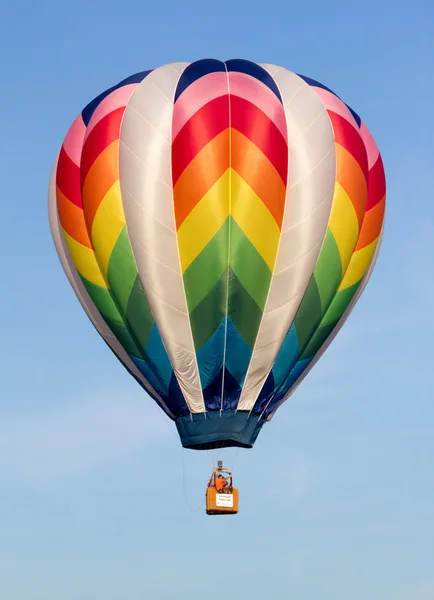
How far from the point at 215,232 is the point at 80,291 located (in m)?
3.18

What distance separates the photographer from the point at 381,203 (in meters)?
34.8

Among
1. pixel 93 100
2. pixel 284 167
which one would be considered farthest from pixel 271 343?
pixel 93 100

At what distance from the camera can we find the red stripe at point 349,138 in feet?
111

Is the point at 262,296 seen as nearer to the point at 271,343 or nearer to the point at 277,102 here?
the point at 271,343

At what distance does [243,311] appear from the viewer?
32.6m

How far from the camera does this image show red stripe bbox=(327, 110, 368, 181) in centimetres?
3375

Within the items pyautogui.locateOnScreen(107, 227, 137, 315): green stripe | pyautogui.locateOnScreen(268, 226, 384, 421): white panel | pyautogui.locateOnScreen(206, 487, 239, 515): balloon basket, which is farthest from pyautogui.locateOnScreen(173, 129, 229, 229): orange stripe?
pyautogui.locateOnScreen(206, 487, 239, 515): balloon basket

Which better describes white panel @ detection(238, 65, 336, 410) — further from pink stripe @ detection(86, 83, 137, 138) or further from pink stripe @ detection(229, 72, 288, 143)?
pink stripe @ detection(86, 83, 137, 138)

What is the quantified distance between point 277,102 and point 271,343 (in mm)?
4018

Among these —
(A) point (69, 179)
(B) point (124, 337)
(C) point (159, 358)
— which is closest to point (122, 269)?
(B) point (124, 337)

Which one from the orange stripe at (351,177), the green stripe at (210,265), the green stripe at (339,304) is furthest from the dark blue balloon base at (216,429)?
the orange stripe at (351,177)

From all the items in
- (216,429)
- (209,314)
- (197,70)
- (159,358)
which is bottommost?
(216,429)

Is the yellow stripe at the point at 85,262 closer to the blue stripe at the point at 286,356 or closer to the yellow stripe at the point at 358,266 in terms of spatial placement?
the blue stripe at the point at 286,356

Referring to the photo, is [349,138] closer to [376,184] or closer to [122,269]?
[376,184]
